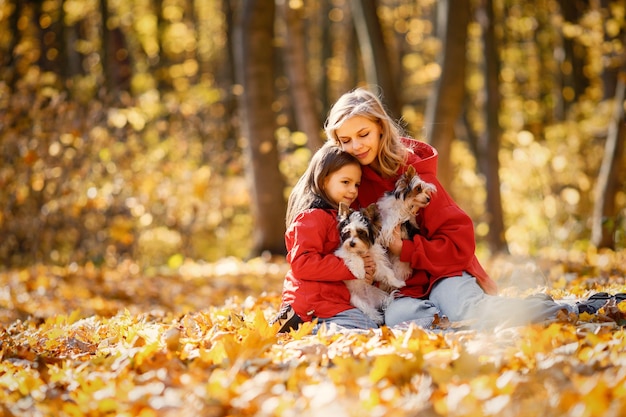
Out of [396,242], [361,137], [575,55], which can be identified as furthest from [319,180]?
[575,55]

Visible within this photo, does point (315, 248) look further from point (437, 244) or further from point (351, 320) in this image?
point (437, 244)

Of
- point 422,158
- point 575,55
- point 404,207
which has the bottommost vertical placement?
point 404,207

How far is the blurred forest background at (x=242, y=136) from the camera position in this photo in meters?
11.7

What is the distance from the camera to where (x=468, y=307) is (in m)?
4.58

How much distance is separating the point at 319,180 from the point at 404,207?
646mm

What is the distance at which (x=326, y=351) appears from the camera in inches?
148

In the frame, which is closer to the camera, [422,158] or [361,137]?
[361,137]

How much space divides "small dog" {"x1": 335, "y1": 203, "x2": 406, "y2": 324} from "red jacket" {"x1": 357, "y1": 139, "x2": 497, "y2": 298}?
0.16 meters

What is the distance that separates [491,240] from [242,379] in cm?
1244

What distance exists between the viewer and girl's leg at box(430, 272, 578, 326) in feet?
13.9

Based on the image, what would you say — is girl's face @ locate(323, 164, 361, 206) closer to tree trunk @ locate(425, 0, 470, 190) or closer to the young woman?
the young woman

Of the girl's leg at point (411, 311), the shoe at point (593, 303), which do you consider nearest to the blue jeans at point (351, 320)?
the girl's leg at point (411, 311)

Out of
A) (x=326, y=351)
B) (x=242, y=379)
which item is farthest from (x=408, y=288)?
(x=242, y=379)

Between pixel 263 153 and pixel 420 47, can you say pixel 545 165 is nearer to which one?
pixel 263 153
